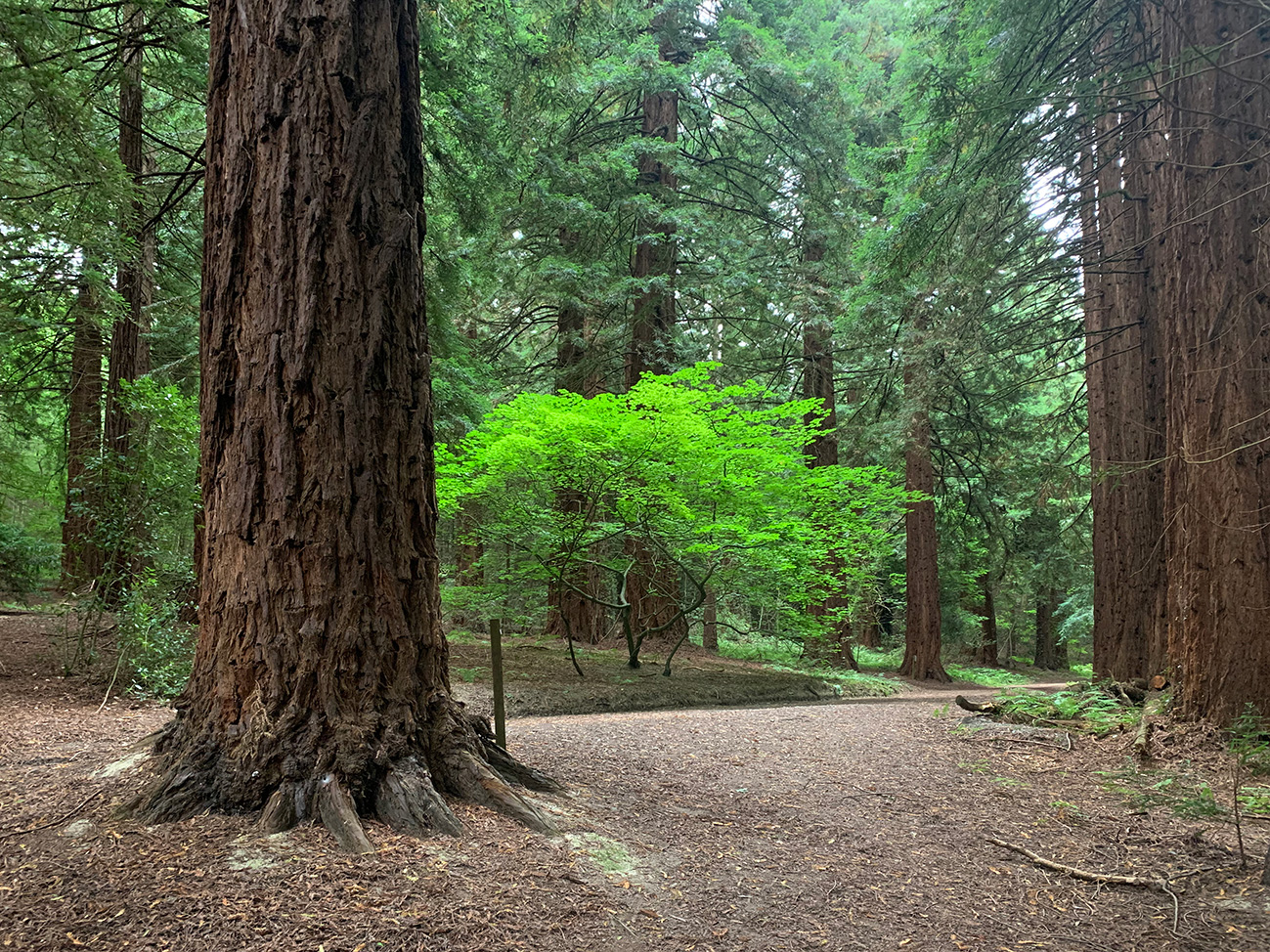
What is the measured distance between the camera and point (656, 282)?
11156 mm

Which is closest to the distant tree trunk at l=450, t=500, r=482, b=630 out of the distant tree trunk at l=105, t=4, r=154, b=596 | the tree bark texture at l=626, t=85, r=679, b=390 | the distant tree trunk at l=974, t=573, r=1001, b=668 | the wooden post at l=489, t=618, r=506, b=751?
the tree bark texture at l=626, t=85, r=679, b=390

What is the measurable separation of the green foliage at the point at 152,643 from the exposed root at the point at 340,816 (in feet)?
13.6

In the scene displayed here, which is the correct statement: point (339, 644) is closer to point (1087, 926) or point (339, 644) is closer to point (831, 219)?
point (1087, 926)

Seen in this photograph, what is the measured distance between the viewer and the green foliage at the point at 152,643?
19.7 ft

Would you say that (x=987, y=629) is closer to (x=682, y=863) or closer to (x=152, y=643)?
A: (x=682, y=863)

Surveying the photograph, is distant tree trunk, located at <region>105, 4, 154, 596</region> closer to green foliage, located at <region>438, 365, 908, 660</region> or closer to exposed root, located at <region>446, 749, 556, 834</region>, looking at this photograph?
green foliage, located at <region>438, 365, 908, 660</region>

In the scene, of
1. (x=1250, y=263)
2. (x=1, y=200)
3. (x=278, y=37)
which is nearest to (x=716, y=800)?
(x=278, y=37)

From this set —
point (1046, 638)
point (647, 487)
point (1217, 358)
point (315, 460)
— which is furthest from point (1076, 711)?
point (1046, 638)

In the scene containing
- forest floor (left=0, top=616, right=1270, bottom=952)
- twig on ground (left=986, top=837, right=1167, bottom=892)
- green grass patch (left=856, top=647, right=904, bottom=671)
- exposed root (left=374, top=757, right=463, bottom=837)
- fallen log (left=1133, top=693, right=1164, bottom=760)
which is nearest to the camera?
forest floor (left=0, top=616, right=1270, bottom=952)

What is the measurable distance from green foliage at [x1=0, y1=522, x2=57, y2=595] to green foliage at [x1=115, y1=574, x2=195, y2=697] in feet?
21.9

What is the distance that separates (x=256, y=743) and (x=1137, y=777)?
5.07 meters

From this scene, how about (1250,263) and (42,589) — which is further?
(42,589)

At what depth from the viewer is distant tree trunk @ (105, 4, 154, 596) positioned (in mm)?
5926

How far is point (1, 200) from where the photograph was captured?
591 centimetres
